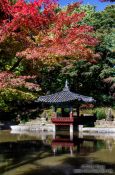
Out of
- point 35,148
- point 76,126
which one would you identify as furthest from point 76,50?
point 76,126

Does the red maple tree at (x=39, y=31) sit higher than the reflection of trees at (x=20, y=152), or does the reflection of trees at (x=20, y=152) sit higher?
the red maple tree at (x=39, y=31)

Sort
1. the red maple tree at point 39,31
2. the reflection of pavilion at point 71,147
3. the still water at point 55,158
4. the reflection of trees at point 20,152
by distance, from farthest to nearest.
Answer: the reflection of pavilion at point 71,147
the reflection of trees at point 20,152
the still water at point 55,158
the red maple tree at point 39,31

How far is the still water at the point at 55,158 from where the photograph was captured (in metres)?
13.3

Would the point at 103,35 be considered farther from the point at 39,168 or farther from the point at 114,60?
the point at 39,168

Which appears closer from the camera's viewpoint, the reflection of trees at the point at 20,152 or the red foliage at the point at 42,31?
the red foliage at the point at 42,31

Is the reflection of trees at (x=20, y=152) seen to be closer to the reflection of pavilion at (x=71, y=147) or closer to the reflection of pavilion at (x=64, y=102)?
the reflection of pavilion at (x=71, y=147)

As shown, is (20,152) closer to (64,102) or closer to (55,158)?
→ (55,158)

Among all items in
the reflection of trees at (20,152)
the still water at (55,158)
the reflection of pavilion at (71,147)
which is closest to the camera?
the still water at (55,158)

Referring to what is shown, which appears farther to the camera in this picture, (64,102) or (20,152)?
(64,102)

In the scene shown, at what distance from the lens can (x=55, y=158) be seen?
16.2 m

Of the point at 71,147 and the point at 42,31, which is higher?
the point at 42,31

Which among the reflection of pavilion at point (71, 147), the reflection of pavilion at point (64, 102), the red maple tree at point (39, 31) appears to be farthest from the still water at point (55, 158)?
the reflection of pavilion at point (64, 102)

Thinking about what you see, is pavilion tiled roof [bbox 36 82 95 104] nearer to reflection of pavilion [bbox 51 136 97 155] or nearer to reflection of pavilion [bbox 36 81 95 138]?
reflection of pavilion [bbox 36 81 95 138]

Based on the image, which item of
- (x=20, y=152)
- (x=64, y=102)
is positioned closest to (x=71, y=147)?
(x=20, y=152)
